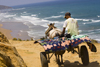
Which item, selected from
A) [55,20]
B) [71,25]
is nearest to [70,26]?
[71,25]

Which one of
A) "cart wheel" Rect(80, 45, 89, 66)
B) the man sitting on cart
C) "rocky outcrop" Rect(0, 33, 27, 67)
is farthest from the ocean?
"rocky outcrop" Rect(0, 33, 27, 67)

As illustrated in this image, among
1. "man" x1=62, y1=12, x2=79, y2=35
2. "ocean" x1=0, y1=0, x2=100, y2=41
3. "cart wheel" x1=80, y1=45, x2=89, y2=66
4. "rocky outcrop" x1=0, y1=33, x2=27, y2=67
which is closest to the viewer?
"rocky outcrop" x1=0, y1=33, x2=27, y2=67

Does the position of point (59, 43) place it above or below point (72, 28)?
below

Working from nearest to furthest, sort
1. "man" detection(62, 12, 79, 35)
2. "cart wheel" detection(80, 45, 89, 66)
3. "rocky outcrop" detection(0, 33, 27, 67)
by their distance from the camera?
"rocky outcrop" detection(0, 33, 27, 67)
"man" detection(62, 12, 79, 35)
"cart wheel" detection(80, 45, 89, 66)

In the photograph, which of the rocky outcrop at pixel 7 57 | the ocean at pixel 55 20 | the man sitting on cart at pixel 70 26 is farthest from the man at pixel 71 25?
the ocean at pixel 55 20

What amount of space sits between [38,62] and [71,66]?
65.4 inches

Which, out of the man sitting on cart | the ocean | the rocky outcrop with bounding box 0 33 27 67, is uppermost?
the man sitting on cart

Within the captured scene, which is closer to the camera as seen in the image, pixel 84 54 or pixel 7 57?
pixel 7 57

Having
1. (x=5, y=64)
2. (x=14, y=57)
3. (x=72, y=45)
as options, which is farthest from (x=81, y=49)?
(x=5, y=64)

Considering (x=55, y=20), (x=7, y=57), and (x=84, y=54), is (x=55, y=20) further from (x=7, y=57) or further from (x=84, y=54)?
(x=7, y=57)

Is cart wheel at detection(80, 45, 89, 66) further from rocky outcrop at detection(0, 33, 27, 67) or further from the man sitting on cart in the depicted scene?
rocky outcrop at detection(0, 33, 27, 67)

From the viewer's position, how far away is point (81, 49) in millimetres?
5945

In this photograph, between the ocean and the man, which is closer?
the man

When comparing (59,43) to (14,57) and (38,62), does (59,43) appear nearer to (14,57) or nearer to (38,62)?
(14,57)
